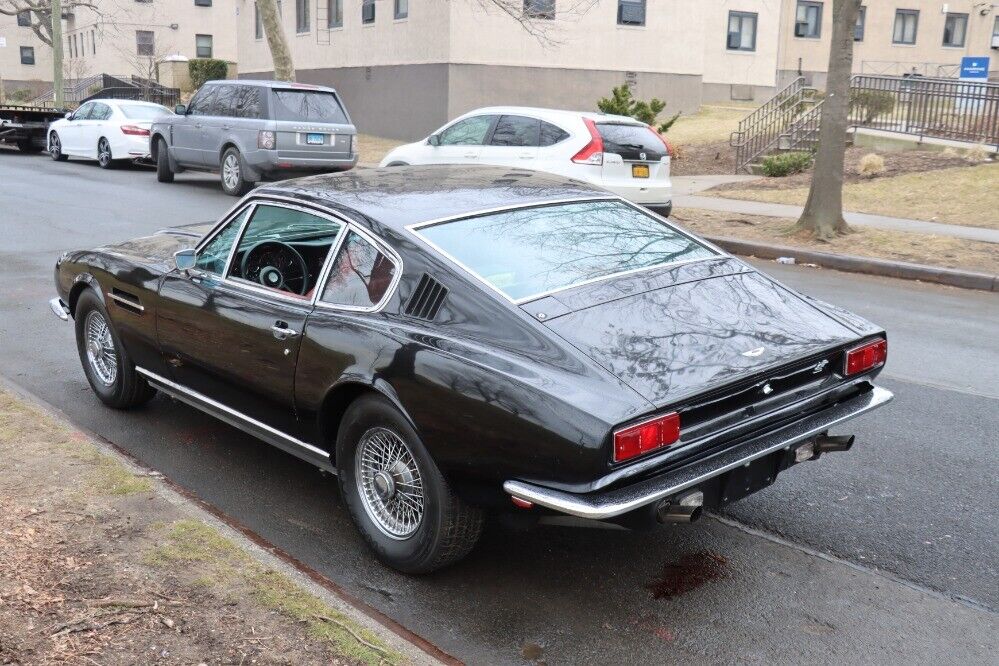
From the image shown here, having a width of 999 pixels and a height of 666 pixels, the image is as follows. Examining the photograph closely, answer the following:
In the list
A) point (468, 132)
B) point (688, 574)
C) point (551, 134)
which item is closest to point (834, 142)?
point (551, 134)

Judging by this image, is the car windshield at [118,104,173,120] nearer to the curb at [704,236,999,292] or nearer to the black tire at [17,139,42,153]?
the black tire at [17,139,42,153]

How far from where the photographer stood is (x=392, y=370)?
3992 mm

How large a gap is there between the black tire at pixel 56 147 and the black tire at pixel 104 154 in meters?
2.06

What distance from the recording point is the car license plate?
44.2ft

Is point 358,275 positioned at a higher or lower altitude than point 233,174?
→ higher

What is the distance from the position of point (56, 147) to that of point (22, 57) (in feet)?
159

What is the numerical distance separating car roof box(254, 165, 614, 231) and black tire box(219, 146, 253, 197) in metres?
12.4

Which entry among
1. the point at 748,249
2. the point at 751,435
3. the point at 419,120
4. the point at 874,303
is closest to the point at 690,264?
the point at 751,435

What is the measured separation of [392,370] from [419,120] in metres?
25.6

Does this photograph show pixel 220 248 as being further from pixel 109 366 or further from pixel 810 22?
pixel 810 22

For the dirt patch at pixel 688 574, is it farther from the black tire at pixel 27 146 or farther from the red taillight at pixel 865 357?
the black tire at pixel 27 146

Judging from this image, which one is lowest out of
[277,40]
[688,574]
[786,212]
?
[688,574]

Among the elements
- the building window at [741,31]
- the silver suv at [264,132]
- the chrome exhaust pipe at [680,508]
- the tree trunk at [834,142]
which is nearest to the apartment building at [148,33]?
the building window at [741,31]

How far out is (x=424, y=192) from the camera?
4.85 meters
